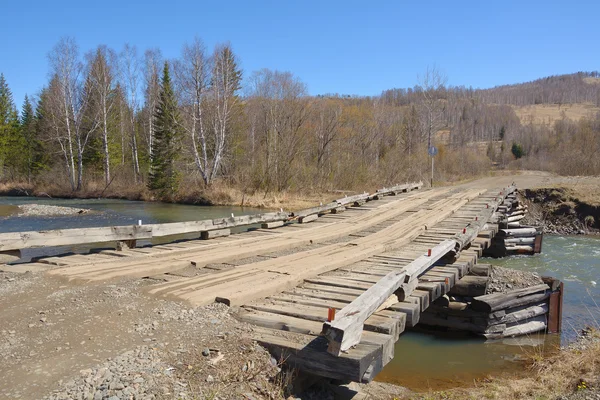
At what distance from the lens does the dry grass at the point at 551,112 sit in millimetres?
120387

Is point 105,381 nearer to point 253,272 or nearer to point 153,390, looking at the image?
point 153,390

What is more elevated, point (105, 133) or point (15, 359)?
point (105, 133)

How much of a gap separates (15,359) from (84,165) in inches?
1749

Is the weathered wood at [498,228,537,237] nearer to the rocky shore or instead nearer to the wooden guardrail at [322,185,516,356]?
the rocky shore

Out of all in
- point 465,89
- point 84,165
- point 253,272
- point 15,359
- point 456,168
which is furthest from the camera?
point 465,89

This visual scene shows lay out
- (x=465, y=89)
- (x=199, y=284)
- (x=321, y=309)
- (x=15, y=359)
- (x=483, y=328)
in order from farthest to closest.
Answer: (x=465, y=89), (x=483, y=328), (x=199, y=284), (x=321, y=309), (x=15, y=359)

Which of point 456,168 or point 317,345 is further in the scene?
Answer: point 456,168

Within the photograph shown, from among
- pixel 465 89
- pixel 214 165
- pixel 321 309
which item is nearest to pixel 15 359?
pixel 321 309

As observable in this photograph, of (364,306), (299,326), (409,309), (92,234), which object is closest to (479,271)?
(409,309)

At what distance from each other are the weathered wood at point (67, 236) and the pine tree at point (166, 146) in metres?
26.6

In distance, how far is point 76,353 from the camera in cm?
425

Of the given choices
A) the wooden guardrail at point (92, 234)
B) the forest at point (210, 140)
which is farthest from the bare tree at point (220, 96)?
the wooden guardrail at point (92, 234)

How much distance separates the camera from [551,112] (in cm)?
13250

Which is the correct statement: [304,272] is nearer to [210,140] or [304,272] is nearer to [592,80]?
[210,140]
